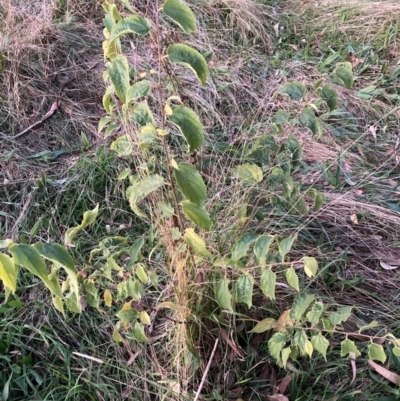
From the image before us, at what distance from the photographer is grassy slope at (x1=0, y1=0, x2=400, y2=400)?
147cm

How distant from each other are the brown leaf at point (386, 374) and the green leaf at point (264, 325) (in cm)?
31

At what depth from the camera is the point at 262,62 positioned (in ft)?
9.00

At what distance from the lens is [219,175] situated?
184 cm

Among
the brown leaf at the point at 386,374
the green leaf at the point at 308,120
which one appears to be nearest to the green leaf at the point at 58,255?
the green leaf at the point at 308,120

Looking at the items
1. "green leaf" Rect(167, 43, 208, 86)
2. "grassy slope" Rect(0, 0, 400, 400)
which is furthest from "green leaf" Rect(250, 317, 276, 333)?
"green leaf" Rect(167, 43, 208, 86)

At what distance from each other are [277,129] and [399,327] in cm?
73

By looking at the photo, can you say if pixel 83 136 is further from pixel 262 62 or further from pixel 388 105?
pixel 388 105

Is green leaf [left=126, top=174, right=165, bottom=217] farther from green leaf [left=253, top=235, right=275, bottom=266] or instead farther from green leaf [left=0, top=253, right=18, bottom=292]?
green leaf [left=0, top=253, right=18, bottom=292]

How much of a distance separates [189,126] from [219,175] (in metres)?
0.86

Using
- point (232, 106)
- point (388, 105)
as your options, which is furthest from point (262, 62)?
point (388, 105)

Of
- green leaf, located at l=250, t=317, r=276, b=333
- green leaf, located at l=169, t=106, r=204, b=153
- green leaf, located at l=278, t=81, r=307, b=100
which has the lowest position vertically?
green leaf, located at l=250, t=317, r=276, b=333

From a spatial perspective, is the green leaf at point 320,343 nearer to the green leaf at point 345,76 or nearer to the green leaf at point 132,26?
the green leaf at point 345,76

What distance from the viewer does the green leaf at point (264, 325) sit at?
1377 mm

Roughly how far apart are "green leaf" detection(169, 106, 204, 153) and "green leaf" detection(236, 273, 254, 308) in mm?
362
